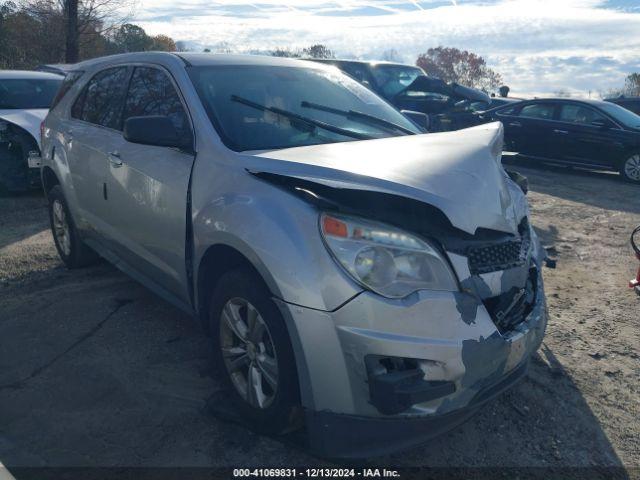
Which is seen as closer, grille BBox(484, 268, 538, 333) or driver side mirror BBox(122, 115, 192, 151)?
grille BBox(484, 268, 538, 333)

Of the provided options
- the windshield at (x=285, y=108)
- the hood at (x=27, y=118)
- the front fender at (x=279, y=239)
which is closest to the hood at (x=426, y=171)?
the front fender at (x=279, y=239)

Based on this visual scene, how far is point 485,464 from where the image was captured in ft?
8.51

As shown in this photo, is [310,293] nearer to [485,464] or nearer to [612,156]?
[485,464]

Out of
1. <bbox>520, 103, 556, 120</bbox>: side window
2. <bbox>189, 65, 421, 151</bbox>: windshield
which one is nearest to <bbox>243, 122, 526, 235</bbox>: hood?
<bbox>189, 65, 421, 151</bbox>: windshield

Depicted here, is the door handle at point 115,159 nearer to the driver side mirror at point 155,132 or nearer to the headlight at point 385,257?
the driver side mirror at point 155,132

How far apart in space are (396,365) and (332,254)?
0.49 metres

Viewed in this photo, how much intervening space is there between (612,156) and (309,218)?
981 cm

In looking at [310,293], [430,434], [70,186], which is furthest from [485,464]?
[70,186]

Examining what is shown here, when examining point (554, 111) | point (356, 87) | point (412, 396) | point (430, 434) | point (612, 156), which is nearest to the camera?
point (412, 396)

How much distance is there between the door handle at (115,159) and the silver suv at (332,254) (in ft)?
0.61

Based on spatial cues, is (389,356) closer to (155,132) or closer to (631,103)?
(155,132)

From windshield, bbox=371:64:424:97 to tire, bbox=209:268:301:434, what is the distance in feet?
27.7

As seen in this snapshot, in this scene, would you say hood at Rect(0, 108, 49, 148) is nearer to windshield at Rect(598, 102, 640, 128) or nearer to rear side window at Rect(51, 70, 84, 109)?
rear side window at Rect(51, 70, 84, 109)

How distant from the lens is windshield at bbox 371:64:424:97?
10641 mm
